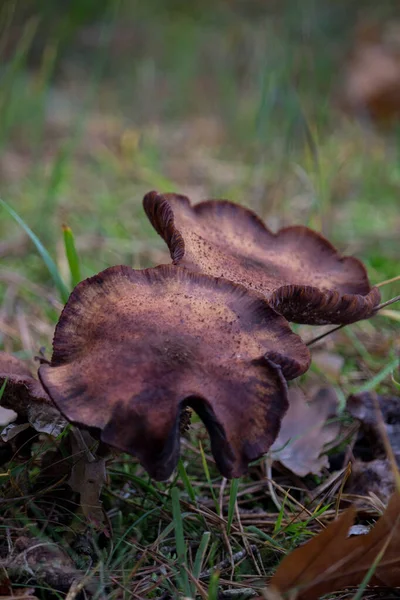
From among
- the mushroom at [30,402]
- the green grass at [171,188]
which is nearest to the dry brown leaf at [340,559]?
the green grass at [171,188]

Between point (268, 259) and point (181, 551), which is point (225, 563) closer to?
point (181, 551)

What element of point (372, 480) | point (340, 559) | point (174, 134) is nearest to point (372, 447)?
point (372, 480)

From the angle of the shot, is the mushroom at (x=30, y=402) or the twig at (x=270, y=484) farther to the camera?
the twig at (x=270, y=484)

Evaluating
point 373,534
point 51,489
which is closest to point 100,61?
point 51,489

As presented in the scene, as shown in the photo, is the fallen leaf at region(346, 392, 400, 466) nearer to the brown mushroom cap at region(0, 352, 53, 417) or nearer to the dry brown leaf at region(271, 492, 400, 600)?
the dry brown leaf at region(271, 492, 400, 600)

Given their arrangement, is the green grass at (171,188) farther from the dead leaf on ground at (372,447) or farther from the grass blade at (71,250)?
the dead leaf on ground at (372,447)

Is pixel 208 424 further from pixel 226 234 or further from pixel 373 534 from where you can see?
pixel 226 234
